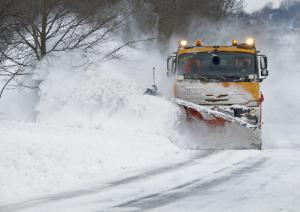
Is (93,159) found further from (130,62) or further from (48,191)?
(130,62)

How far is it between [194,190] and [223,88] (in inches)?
248

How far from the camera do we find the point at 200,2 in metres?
35.2

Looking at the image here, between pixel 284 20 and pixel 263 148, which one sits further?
pixel 284 20

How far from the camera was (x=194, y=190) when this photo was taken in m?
8.23

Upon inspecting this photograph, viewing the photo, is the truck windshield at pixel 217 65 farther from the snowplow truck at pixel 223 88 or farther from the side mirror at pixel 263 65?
the side mirror at pixel 263 65

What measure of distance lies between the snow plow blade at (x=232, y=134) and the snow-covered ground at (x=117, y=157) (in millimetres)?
356

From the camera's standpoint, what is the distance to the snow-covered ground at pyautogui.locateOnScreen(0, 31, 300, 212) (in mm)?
7609

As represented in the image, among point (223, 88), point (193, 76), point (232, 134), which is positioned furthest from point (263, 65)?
point (232, 134)

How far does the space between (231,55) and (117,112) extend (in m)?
3.01

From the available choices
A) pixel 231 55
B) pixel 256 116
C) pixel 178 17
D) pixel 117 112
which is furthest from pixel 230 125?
pixel 178 17

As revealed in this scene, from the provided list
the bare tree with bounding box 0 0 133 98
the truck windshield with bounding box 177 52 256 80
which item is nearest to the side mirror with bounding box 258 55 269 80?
the truck windshield with bounding box 177 52 256 80

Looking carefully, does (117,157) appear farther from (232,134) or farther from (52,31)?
(52,31)

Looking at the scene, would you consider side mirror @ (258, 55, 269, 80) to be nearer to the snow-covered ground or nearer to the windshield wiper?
the windshield wiper

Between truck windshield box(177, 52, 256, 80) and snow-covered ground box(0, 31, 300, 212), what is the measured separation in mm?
1032
